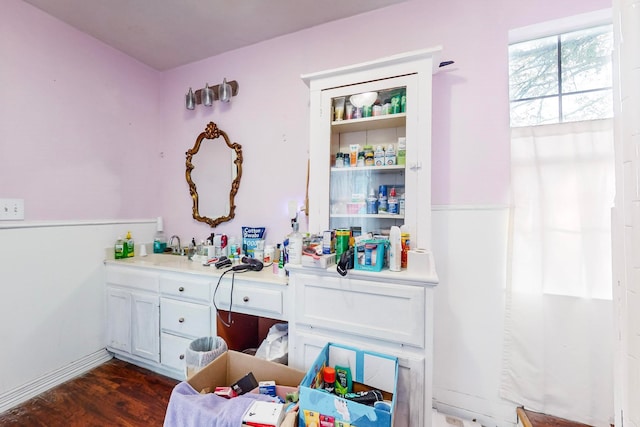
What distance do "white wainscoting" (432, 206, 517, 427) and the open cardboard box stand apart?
3.03 ft

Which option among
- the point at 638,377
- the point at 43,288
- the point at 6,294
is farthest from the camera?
the point at 43,288

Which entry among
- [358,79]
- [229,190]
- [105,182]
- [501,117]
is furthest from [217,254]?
[501,117]

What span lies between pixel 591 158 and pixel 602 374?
1.07m

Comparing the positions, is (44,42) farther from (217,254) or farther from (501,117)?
(501,117)

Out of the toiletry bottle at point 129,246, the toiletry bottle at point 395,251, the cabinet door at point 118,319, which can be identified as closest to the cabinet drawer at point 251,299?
the toiletry bottle at point 395,251

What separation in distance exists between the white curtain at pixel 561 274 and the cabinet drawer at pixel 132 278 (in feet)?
7.41

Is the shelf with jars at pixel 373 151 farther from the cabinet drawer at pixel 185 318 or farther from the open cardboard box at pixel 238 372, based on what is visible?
the cabinet drawer at pixel 185 318

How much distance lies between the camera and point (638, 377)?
1.30 ft

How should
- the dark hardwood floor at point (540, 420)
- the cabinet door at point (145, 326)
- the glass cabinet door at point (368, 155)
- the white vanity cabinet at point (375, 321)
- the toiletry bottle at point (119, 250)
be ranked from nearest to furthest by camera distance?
the white vanity cabinet at point (375, 321) → the dark hardwood floor at point (540, 420) → the glass cabinet door at point (368, 155) → the cabinet door at point (145, 326) → the toiletry bottle at point (119, 250)

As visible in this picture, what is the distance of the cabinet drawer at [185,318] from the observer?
170 cm

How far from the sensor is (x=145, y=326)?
1.91m

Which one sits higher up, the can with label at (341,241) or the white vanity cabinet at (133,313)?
the can with label at (341,241)

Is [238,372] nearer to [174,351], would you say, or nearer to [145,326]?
[174,351]

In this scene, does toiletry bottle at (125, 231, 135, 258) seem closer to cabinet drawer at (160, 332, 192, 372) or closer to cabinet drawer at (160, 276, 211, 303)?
cabinet drawer at (160, 276, 211, 303)
